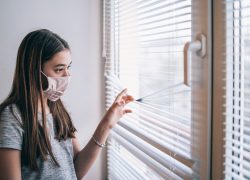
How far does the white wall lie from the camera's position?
1.76 meters

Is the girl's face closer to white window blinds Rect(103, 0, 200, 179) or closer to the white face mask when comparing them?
the white face mask

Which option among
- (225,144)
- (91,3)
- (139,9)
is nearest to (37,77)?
(139,9)

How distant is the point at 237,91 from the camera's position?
2.97 ft

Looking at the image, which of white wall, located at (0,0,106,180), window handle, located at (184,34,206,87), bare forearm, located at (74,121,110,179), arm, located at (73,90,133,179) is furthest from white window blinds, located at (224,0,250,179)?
white wall, located at (0,0,106,180)

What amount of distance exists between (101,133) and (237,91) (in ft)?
2.21

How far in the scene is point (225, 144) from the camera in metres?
0.94

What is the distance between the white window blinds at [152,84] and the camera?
1124 millimetres

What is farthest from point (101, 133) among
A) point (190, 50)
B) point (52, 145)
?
point (190, 50)

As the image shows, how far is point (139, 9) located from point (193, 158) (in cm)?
79

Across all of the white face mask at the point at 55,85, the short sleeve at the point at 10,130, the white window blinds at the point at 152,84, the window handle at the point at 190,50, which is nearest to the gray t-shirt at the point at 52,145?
the short sleeve at the point at 10,130

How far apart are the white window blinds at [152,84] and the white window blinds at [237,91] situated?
16 cm

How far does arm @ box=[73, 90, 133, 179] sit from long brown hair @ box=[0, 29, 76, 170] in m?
0.24

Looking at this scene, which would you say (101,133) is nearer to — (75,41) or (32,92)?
(32,92)

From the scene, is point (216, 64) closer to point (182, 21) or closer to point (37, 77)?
point (182, 21)
